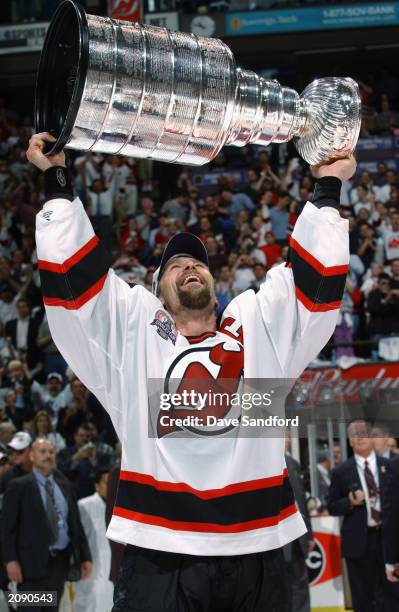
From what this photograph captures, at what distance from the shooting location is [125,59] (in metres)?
2.62

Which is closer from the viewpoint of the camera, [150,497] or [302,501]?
[150,497]

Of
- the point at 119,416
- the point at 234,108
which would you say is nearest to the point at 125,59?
the point at 234,108

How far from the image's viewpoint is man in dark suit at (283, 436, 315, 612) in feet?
20.8

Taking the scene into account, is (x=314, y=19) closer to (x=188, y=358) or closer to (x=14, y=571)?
(x=14, y=571)

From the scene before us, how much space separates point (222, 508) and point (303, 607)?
4.05 m

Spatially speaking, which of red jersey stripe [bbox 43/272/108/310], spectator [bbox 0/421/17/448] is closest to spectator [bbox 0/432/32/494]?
spectator [bbox 0/421/17/448]

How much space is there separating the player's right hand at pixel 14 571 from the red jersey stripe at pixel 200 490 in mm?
4398

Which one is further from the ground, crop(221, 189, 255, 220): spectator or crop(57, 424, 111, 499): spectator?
crop(221, 189, 255, 220): spectator

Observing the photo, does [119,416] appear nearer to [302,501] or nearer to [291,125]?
[291,125]

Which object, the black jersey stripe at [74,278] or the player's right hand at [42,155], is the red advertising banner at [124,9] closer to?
the player's right hand at [42,155]

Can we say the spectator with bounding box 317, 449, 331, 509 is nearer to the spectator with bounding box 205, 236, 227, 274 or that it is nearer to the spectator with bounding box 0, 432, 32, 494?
the spectator with bounding box 0, 432, 32, 494

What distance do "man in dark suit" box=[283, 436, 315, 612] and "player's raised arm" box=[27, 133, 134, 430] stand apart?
12.3ft

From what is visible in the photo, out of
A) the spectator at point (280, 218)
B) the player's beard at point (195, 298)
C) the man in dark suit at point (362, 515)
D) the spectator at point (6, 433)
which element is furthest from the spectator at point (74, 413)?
the player's beard at point (195, 298)

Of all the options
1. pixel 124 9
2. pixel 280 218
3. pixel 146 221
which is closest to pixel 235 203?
pixel 280 218
